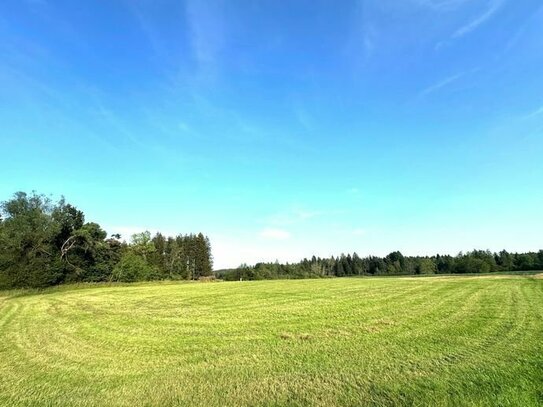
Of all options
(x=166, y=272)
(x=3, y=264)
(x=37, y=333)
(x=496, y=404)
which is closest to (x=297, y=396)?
(x=496, y=404)

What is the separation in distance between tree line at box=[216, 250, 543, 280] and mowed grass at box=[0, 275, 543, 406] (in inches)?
3461

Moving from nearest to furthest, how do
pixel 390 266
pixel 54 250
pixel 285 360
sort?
1. pixel 285 360
2. pixel 54 250
3. pixel 390 266

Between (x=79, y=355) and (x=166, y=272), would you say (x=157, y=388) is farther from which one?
(x=166, y=272)

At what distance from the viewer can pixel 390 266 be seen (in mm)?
153500

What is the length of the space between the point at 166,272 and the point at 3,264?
54372 mm

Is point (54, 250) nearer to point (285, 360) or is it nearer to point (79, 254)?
point (79, 254)

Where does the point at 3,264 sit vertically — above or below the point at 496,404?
above

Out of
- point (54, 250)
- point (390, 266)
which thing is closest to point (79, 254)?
point (54, 250)

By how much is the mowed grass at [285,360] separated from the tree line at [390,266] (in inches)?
3461

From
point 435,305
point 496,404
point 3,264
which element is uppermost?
point 3,264

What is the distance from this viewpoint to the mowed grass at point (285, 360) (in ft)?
21.0

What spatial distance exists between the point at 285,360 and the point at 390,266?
155 meters

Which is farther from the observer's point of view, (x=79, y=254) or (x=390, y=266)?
(x=390, y=266)

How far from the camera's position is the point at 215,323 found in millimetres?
14422
